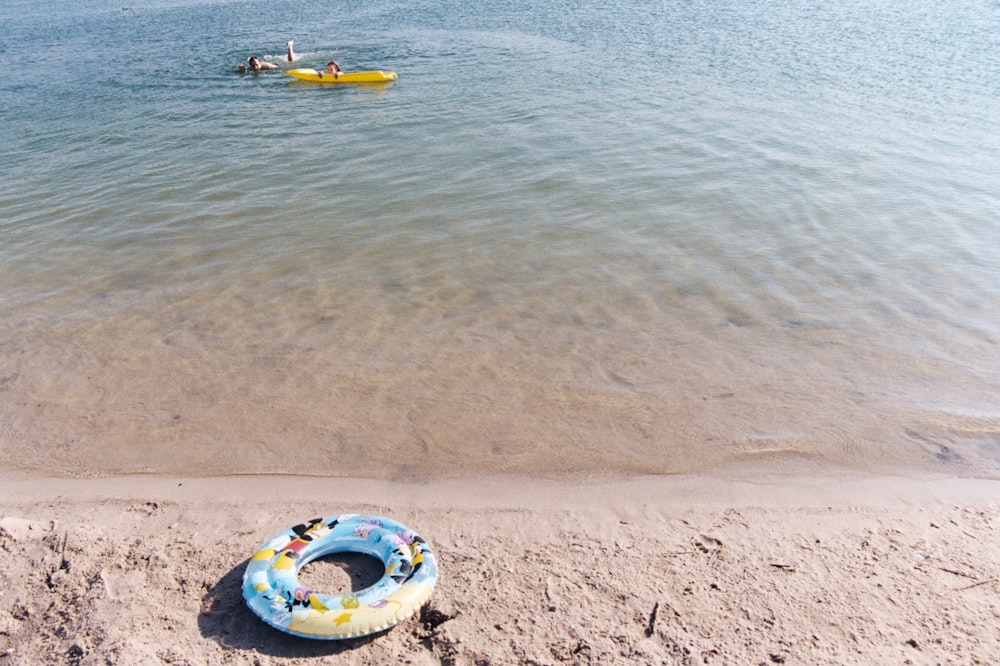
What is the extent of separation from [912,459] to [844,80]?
39.0 feet

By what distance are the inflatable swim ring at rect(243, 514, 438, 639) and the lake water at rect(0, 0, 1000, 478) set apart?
843 mm

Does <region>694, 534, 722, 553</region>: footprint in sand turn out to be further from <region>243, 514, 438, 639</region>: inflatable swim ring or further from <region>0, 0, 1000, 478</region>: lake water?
<region>243, 514, 438, 639</region>: inflatable swim ring

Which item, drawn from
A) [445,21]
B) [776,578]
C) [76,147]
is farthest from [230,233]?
[445,21]

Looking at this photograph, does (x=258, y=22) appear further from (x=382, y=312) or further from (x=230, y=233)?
(x=382, y=312)

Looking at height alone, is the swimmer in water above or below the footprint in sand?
above

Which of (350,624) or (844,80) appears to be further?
(844,80)

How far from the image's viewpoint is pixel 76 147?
489 inches

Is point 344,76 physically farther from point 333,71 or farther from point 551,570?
point 551,570

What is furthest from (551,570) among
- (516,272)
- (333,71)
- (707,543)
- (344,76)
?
(333,71)

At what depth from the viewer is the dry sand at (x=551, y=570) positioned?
3354 mm

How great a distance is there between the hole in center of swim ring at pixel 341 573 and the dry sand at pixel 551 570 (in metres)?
0.02

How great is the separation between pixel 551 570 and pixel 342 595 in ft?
3.43

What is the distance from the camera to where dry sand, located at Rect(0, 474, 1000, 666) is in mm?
3354

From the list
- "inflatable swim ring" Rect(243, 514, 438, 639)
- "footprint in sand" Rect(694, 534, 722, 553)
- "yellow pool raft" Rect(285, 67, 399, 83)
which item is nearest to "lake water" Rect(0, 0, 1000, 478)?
"yellow pool raft" Rect(285, 67, 399, 83)
